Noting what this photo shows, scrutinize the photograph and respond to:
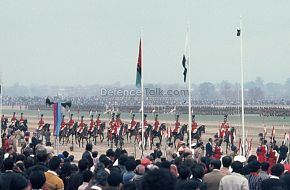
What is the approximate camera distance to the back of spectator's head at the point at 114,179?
8.52 meters

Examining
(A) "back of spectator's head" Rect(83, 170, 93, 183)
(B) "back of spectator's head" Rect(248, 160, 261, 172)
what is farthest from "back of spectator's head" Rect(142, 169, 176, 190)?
(B) "back of spectator's head" Rect(248, 160, 261, 172)

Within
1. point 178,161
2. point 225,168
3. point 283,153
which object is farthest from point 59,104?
point 225,168

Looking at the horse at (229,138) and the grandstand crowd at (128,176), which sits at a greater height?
the grandstand crowd at (128,176)

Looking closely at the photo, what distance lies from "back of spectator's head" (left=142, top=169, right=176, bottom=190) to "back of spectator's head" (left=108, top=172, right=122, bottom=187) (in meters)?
2.36

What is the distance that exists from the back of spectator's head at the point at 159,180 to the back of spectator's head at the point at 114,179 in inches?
93.0

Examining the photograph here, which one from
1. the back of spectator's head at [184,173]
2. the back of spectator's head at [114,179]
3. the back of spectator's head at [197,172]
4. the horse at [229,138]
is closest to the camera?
the back of spectator's head at [114,179]

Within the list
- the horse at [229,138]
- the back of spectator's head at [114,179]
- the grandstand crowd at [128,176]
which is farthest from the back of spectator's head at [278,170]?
the horse at [229,138]

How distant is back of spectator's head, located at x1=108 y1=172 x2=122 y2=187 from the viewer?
8.52 m

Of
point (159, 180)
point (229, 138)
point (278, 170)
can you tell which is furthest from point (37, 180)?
point (229, 138)

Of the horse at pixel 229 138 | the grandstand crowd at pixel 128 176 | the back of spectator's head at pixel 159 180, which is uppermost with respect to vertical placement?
the back of spectator's head at pixel 159 180

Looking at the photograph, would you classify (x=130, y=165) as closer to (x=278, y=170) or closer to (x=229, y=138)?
(x=278, y=170)

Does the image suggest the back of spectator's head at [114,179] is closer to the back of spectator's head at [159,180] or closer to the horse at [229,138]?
the back of spectator's head at [159,180]

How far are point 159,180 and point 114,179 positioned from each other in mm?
2504

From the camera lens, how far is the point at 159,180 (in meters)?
6.09
